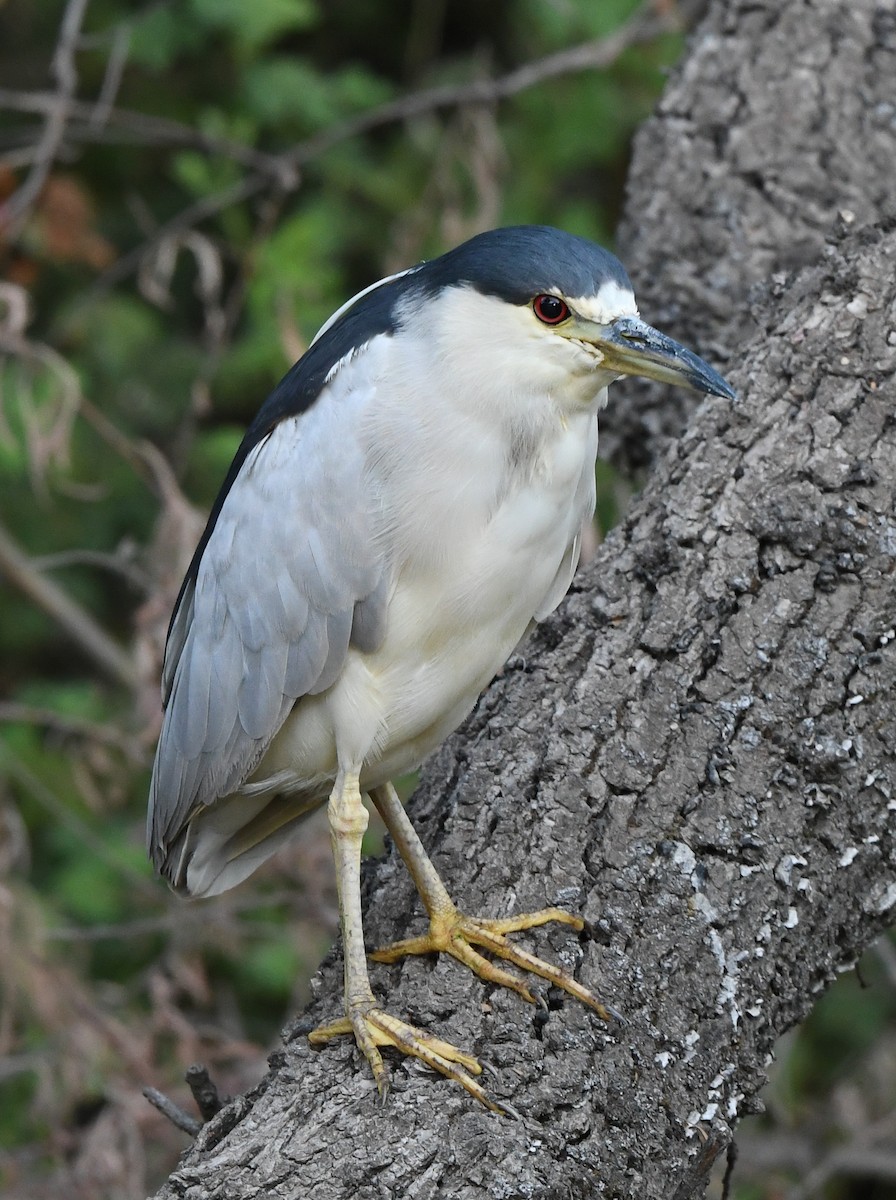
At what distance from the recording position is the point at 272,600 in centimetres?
244

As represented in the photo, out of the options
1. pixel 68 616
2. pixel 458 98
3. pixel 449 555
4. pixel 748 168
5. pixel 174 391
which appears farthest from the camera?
pixel 174 391

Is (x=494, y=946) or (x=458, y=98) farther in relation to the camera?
(x=458, y=98)

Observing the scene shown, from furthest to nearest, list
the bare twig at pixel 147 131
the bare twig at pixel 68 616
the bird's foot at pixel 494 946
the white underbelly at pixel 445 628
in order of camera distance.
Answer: the bare twig at pixel 68 616 < the bare twig at pixel 147 131 < the white underbelly at pixel 445 628 < the bird's foot at pixel 494 946

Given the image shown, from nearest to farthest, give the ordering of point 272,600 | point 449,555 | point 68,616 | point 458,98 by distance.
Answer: point 449,555
point 272,600
point 458,98
point 68,616

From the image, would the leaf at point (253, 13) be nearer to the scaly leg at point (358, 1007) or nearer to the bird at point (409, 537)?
the bird at point (409, 537)

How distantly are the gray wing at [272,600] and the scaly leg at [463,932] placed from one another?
→ 0.99 ft

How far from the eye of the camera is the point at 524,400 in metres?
2.28


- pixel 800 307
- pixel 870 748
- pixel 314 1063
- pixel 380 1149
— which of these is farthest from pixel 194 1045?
pixel 800 307

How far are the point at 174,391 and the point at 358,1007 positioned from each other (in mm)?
3326

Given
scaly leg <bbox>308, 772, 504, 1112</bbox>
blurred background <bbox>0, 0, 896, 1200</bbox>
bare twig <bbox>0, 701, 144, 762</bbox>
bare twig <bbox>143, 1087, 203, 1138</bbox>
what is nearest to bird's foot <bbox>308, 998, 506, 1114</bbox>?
scaly leg <bbox>308, 772, 504, 1112</bbox>

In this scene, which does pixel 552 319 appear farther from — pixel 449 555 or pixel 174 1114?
pixel 174 1114

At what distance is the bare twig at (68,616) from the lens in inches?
185

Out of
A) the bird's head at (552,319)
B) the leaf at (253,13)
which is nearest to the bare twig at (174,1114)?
the bird's head at (552,319)

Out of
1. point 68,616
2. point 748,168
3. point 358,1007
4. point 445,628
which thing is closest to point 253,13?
point 748,168
